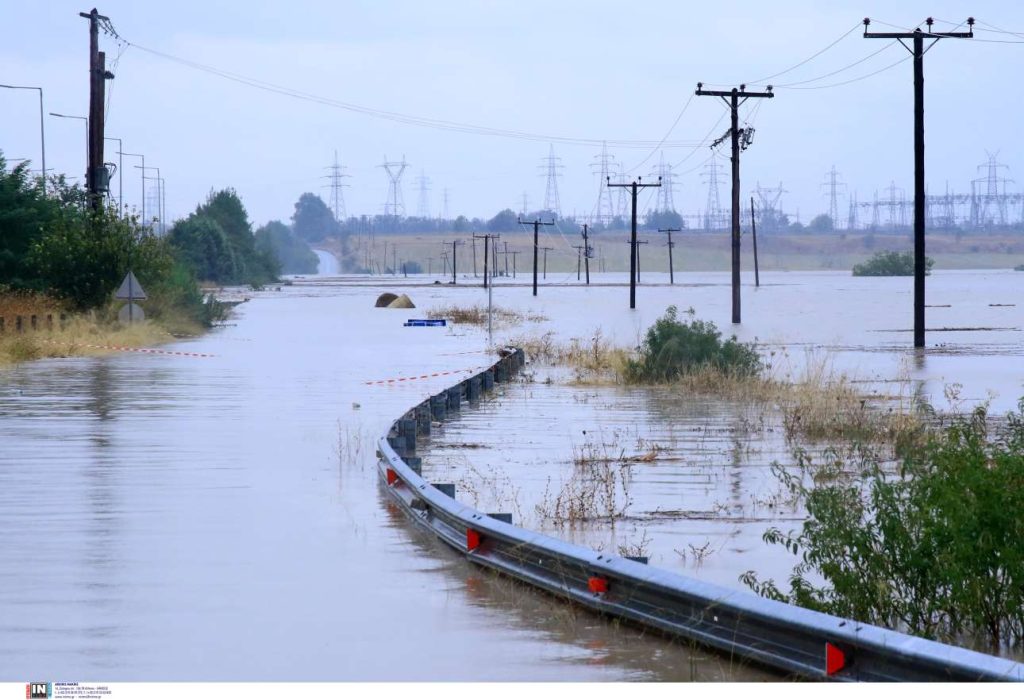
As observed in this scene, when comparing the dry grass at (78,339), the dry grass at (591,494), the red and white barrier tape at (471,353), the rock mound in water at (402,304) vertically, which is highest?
the rock mound in water at (402,304)

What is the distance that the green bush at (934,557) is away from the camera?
30.1ft

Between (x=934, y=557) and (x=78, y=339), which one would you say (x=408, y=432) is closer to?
(x=934, y=557)

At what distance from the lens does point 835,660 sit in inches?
285

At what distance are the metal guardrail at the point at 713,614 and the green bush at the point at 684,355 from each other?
1937cm

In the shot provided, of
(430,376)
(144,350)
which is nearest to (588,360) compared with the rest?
(430,376)

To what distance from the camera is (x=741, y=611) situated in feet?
26.0

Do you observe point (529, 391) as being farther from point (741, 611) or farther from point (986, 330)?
point (986, 330)

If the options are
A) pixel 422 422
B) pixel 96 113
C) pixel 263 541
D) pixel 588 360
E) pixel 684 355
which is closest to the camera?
pixel 263 541

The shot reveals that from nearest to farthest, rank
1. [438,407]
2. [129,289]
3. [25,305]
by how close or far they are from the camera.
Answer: [438,407] → [129,289] → [25,305]

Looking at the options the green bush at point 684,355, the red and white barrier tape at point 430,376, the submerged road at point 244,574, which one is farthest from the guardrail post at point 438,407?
the green bush at point 684,355

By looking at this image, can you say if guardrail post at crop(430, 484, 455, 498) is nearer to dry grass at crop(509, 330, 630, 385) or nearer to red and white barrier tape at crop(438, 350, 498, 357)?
dry grass at crop(509, 330, 630, 385)

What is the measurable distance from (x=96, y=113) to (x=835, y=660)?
1684 inches

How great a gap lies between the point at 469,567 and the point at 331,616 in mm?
1823

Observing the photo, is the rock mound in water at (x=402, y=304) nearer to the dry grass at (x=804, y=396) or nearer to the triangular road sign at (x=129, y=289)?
the triangular road sign at (x=129, y=289)
